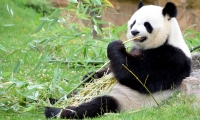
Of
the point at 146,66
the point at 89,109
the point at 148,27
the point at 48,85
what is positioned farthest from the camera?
the point at 48,85

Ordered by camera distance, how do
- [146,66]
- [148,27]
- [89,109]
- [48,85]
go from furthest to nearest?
1. [48,85]
2. [148,27]
3. [146,66]
4. [89,109]

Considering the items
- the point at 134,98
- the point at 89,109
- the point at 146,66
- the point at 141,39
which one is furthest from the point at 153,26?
the point at 89,109

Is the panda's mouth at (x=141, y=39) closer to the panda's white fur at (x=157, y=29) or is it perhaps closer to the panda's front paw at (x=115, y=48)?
the panda's white fur at (x=157, y=29)

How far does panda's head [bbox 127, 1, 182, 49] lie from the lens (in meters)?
5.32

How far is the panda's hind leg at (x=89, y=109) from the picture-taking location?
5121 mm

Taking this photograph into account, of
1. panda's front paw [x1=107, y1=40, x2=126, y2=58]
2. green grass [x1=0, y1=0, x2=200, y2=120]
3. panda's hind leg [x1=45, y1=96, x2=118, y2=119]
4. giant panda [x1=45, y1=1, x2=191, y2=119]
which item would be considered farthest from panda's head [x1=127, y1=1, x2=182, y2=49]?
panda's hind leg [x1=45, y1=96, x2=118, y2=119]

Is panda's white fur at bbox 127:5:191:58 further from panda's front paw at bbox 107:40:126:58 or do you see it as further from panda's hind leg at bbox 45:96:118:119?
panda's hind leg at bbox 45:96:118:119

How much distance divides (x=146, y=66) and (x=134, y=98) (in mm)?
456

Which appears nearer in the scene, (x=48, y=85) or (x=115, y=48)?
(x=115, y=48)

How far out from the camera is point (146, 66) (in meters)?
5.23

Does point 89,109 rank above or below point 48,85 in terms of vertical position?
below

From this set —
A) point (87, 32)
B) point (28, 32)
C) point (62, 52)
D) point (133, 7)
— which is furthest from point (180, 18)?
point (87, 32)

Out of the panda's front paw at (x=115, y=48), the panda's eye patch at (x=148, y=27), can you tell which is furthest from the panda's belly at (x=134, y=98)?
the panda's eye patch at (x=148, y=27)

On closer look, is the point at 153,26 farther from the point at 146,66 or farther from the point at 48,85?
the point at 48,85
